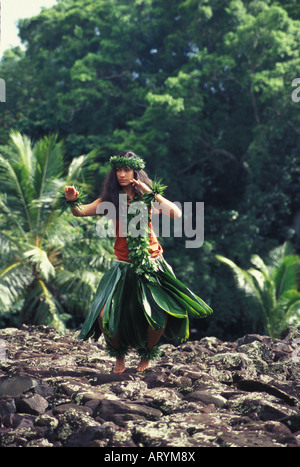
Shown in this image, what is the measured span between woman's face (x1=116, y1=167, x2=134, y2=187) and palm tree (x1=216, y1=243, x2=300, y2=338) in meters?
7.73

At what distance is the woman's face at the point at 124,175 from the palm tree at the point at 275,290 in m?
7.73

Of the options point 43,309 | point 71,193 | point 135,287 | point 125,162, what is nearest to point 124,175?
point 125,162

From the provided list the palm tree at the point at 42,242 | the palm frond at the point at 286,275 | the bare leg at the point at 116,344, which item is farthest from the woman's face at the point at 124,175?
the palm frond at the point at 286,275

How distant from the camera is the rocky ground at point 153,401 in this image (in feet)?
10.5

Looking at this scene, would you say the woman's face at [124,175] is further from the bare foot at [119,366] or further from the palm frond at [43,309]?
the palm frond at [43,309]

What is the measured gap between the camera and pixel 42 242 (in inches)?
408

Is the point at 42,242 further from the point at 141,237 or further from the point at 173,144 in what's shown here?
the point at 141,237

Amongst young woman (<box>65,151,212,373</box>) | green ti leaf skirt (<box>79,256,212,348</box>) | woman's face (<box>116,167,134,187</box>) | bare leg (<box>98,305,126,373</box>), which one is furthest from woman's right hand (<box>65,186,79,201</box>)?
bare leg (<box>98,305,126,373</box>)

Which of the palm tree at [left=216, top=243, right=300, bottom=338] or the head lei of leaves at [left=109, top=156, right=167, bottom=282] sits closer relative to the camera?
the head lei of leaves at [left=109, top=156, right=167, bottom=282]

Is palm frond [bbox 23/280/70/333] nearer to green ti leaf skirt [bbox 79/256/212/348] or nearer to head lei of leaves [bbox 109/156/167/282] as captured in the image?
green ti leaf skirt [bbox 79/256/212/348]

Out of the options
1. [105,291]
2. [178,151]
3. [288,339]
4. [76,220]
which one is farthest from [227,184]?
[105,291]

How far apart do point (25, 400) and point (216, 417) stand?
4.00 feet

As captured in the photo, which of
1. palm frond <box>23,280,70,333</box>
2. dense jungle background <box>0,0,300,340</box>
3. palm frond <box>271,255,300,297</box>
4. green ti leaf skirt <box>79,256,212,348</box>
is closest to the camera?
green ti leaf skirt <box>79,256,212,348</box>

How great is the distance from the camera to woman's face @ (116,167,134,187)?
4336 millimetres
